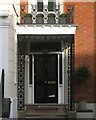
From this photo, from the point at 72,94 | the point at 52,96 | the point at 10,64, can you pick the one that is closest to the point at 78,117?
the point at 72,94

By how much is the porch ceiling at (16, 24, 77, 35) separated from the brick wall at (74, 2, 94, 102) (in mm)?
2431

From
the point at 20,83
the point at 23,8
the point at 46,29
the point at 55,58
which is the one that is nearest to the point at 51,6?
the point at 23,8

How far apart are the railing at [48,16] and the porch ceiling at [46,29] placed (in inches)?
31.1

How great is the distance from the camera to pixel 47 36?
16234mm

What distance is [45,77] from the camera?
19078mm

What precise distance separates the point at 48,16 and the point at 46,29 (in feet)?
5.26

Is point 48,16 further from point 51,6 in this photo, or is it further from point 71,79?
point 71,79

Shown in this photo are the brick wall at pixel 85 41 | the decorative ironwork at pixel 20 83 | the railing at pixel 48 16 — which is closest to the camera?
the decorative ironwork at pixel 20 83

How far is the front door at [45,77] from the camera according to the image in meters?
18.9

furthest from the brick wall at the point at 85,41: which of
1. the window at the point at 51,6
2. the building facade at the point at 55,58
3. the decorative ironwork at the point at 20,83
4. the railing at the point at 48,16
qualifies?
the decorative ironwork at the point at 20,83

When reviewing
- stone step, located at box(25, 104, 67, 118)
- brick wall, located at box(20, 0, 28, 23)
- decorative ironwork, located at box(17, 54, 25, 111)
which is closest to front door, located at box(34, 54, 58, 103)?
stone step, located at box(25, 104, 67, 118)

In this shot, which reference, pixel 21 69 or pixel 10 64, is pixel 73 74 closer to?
pixel 21 69

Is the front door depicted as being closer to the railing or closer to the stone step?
the stone step

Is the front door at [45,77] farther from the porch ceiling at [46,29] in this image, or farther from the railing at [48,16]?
the porch ceiling at [46,29]
